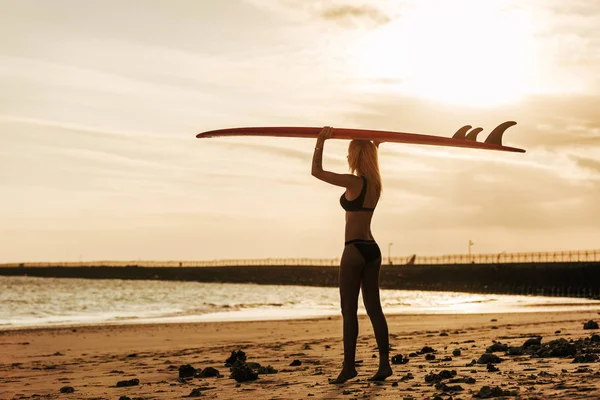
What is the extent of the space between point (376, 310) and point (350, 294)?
0.32m

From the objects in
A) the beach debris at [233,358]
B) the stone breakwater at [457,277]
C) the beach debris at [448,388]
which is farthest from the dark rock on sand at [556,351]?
the stone breakwater at [457,277]

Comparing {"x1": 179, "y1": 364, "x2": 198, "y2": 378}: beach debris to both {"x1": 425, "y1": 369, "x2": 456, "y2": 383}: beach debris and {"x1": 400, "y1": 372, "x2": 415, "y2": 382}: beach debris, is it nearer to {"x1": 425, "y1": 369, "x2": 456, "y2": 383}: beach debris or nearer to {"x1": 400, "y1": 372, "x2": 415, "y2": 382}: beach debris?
{"x1": 400, "y1": 372, "x2": 415, "y2": 382}: beach debris

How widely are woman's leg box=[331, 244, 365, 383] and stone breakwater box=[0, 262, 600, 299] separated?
181 feet

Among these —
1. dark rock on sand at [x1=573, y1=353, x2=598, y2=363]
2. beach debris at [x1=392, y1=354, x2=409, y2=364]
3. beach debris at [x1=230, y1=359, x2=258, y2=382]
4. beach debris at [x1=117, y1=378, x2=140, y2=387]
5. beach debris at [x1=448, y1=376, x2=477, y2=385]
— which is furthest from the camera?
beach debris at [x1=392, y1=354, x2=409, y2=364]

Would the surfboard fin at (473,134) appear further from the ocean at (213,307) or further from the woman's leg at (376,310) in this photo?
the ocean at (213,307)

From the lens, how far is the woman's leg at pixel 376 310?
7.43 meters

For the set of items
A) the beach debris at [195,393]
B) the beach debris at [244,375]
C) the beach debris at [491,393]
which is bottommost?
the beach debris at [195,393]

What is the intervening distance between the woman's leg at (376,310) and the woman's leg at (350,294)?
0.09 metres

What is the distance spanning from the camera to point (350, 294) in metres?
7.37

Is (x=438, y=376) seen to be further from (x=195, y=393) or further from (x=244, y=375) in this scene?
(x=195, y=393)

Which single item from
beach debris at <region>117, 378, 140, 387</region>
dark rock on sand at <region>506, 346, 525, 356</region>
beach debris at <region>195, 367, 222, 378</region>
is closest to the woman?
beach debris at <region>195, 367, 222, 378</region>

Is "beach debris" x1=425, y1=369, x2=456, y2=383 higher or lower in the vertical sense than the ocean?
higher

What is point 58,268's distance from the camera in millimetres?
190125

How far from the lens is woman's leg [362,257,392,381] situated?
7.43 metres
